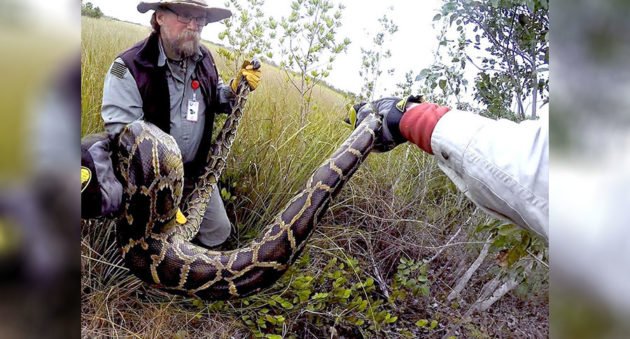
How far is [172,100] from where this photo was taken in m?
1.42

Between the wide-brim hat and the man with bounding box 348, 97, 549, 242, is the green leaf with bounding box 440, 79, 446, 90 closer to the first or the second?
the man with bounding box 348, 97, 549, 242

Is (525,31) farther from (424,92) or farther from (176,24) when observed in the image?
(176,24)

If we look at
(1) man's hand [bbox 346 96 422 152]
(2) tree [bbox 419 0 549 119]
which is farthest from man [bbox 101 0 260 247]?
(2) tree [bbox 419 0 549 119]

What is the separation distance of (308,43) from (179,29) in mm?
361

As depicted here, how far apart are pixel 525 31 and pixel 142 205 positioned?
3.80 feet

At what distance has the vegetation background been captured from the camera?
1.46 metres

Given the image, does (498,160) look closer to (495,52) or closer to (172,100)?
(495,52)

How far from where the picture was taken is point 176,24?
140 cm

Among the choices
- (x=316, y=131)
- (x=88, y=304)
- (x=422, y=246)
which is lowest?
(x=88, y=304)

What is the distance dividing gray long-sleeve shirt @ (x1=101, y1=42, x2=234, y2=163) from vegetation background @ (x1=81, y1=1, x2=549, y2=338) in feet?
0.33

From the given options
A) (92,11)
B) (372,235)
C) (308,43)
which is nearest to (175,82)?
(92,11)

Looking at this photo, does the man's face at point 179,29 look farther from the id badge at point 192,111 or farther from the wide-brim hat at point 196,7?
the id badge at point 192,111

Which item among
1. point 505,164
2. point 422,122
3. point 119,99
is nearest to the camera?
point 505,164
